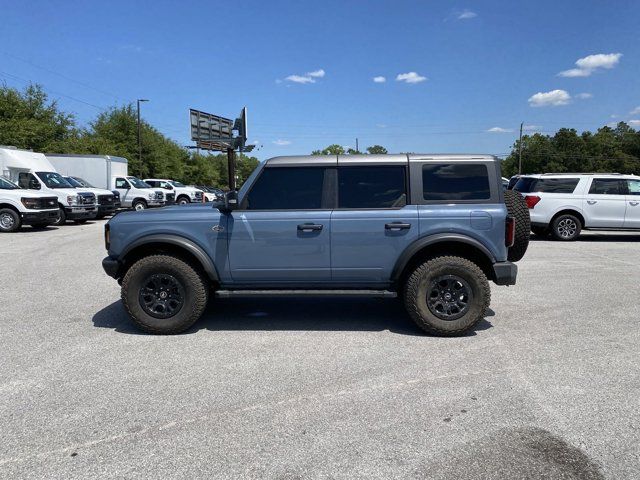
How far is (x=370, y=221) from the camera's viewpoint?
16.4 feet

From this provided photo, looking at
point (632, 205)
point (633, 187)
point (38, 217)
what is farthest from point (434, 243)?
point (38, 217)

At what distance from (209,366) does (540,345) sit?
3200mm

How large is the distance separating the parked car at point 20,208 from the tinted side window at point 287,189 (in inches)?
523

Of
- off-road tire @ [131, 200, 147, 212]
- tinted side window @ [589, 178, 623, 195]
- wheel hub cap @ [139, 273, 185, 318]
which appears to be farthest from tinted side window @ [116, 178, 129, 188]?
wheel hub cap @ [139, 273, 185, 318]

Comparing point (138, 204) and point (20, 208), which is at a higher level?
point (138, 204)

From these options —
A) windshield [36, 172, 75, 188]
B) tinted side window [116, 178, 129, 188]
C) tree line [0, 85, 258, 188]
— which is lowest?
windshield [36, 172, 75, 188]

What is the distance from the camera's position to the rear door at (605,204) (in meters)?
12.8

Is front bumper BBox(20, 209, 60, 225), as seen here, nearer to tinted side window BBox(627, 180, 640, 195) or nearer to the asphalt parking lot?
the asphalt parking lot

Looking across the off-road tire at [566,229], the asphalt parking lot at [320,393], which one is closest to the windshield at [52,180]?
the asphalt parking lot at [320,393]

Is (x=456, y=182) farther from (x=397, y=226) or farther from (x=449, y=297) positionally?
(x=449, y=297)

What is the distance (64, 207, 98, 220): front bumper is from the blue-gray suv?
45.9 ft

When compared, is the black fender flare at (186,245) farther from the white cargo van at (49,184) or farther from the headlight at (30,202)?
the white cargo van at (49,184)

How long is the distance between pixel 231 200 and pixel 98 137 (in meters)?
42.0

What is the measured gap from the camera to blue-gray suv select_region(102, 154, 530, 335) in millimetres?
4969
